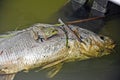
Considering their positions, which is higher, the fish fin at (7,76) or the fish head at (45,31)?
the fish head at (45,31)

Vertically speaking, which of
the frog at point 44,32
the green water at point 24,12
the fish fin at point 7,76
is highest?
the green water at point 24,12

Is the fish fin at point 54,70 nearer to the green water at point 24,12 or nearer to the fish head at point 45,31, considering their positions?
the fish head at point 45,31

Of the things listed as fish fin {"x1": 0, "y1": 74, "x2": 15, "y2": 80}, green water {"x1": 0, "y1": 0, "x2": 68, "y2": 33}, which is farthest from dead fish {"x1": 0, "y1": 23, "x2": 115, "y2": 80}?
green water {"x1": 0, "y1": 0, "x2": 68, "y2": 33}

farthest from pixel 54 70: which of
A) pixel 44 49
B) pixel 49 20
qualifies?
pixel 49 20

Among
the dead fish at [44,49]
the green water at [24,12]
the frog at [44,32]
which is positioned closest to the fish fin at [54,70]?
the dead fish at [44,49]

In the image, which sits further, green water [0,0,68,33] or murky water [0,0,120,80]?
green water [0,0,68,33]

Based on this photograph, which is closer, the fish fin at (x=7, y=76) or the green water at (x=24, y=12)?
the fish fin at (x=7, y=76)

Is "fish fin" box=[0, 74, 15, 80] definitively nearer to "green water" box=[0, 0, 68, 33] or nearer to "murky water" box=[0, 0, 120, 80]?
"murky water" box=[0, 0, 120, 80]

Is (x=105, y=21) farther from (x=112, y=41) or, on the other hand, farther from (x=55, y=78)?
(x=55, y=78)
